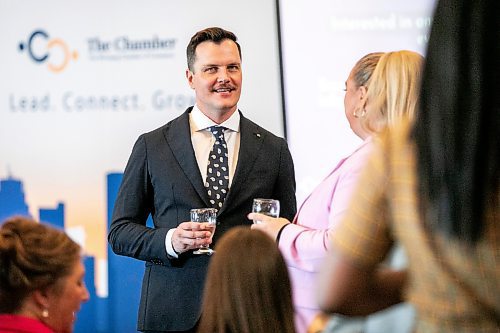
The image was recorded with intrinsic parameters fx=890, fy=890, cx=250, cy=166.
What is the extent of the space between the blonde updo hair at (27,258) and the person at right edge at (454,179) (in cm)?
116

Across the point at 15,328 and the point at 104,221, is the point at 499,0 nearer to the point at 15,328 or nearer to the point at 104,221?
the point at 15,328

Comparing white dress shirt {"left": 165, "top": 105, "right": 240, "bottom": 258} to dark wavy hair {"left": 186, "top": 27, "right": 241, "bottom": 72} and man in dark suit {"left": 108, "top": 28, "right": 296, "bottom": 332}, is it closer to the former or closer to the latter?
man in dark suit {"left": 108, "top": 28, "right": 296, "bottom": 332}

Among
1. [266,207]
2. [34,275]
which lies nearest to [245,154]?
[266,207]

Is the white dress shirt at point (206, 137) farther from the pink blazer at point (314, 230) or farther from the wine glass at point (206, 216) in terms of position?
the pink blazer at point (314, 230)

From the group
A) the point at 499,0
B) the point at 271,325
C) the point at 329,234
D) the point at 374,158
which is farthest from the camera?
the point at 329,234

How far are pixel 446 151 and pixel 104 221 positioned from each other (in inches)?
184

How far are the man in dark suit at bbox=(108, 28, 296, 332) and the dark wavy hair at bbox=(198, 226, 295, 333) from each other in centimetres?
154

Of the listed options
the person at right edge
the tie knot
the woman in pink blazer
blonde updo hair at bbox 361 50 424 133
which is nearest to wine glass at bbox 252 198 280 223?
the woman in pink blazer

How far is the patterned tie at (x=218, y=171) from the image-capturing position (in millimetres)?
3707

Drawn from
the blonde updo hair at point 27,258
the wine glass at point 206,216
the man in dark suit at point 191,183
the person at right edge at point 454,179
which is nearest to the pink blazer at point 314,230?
the wine glass at point 206,216

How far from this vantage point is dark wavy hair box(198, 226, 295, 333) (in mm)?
1873

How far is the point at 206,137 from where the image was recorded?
385 cm

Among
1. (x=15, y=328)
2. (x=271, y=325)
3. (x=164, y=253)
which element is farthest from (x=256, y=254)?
(x=164, y=253)

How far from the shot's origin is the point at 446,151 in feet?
3.33
